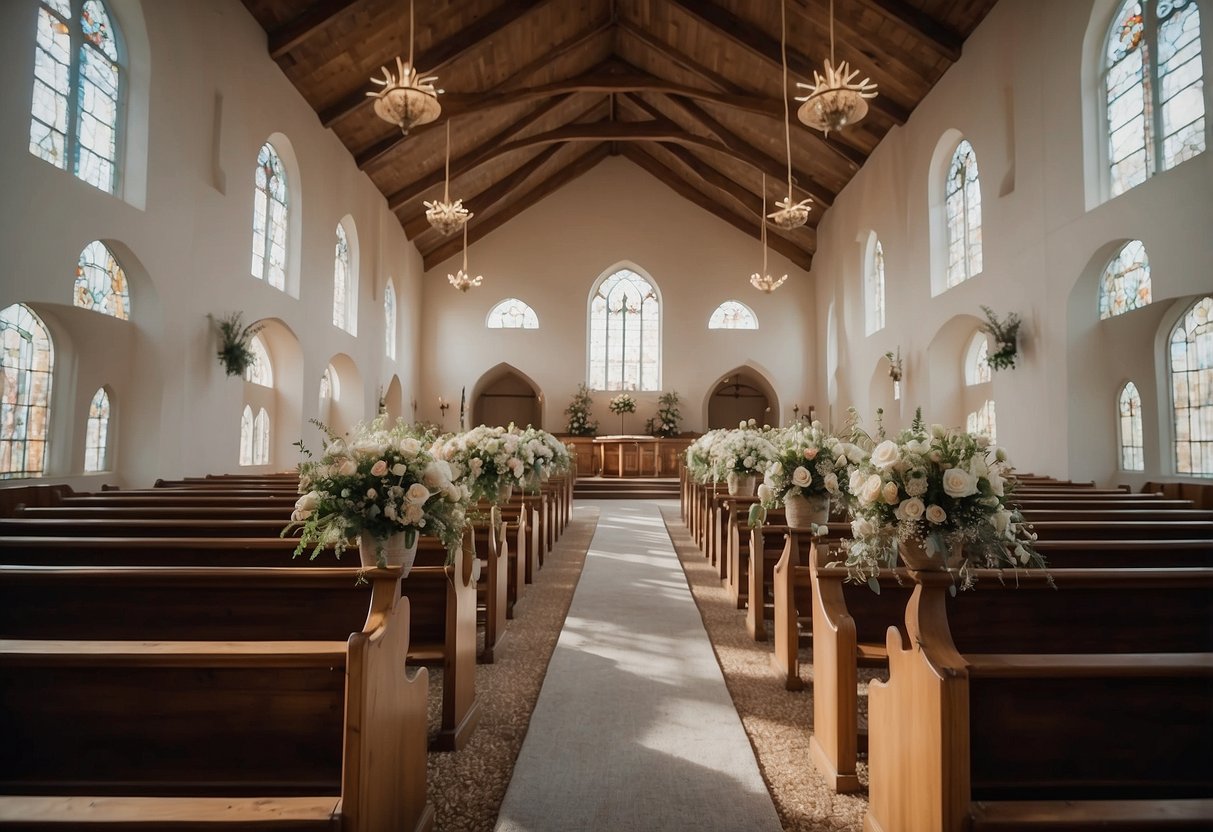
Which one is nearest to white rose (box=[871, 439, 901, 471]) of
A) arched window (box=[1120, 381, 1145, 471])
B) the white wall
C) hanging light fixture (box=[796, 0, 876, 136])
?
hanging light fixture (box=[796, 0, 876, 136])

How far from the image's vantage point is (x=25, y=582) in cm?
233

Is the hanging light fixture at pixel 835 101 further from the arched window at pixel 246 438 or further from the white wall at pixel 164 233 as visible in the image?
the arched window at pixel 246 438

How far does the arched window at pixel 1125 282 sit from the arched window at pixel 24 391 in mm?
9184

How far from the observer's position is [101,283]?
598cm

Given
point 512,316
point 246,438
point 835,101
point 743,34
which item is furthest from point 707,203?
point 246,438

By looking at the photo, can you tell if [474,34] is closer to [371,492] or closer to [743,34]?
[743,34]

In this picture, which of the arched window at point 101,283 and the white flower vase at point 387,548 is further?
the arched window at point 101,283

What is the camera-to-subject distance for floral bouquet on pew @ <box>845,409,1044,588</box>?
198 centimetres

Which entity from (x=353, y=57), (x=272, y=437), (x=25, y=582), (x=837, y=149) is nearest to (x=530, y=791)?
(x=25, y=582)

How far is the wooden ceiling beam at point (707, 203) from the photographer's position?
51.6ft

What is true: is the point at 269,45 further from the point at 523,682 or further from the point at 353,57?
the point at 523,682

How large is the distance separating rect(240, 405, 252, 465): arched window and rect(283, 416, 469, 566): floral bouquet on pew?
7023 millimetres

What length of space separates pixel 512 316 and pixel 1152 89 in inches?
477

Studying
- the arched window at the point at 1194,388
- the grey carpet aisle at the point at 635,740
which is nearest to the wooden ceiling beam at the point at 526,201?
the arched window at the point at 1194,388
